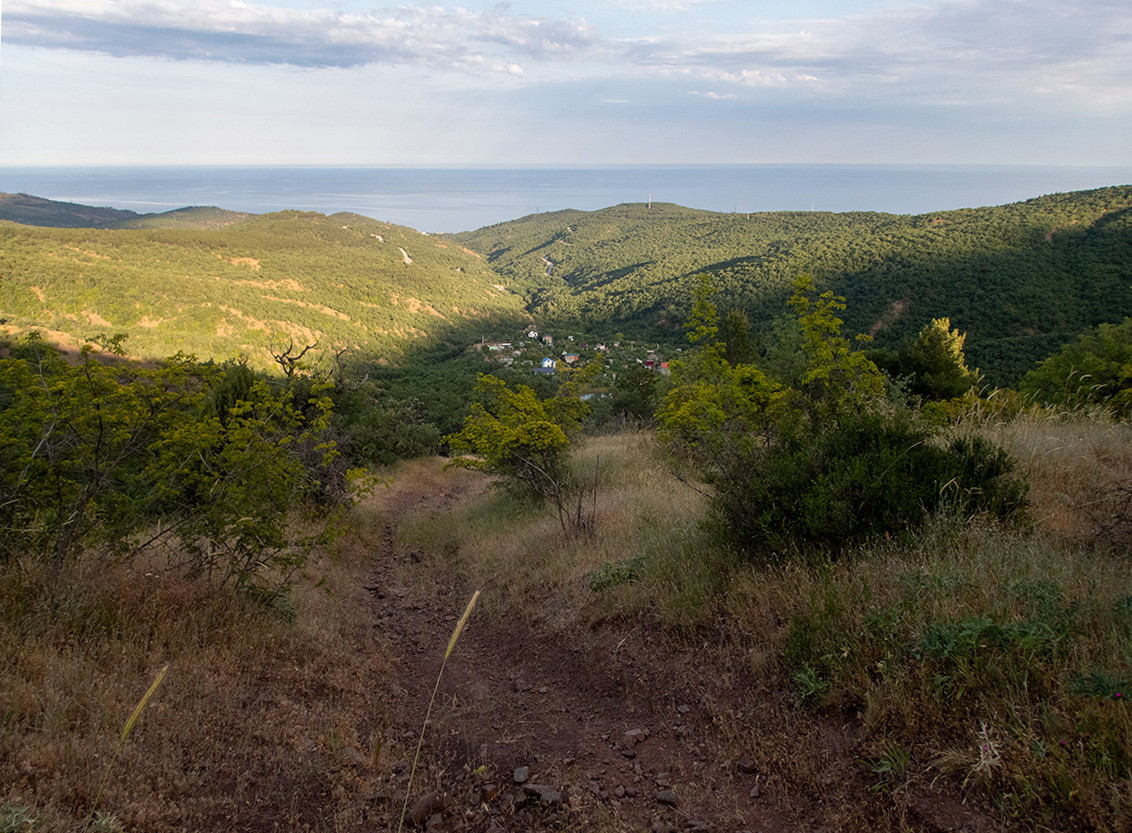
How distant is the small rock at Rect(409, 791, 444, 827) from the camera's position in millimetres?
2658

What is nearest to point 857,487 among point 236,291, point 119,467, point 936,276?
point 119,467

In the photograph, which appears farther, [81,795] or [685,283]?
[685,283]

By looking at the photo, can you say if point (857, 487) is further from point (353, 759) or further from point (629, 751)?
point (353, 759)

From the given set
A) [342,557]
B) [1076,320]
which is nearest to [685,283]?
[1076,320]

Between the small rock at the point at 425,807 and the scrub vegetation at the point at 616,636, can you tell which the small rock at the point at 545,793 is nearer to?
the scrub vegetation at the point at 616,636

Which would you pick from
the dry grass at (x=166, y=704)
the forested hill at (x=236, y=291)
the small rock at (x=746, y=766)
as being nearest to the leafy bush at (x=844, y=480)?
the small rock at (x=746, y=766)

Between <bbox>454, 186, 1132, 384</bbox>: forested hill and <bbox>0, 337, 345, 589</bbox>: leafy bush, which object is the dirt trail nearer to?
<bbox>0, 337, 345, 589</bbox>: leafy bush

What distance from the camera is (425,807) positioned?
2.70m

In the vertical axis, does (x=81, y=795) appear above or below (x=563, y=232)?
below

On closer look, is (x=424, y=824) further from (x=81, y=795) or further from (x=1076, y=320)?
(x=1076, y=320)

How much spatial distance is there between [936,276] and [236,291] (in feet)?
225

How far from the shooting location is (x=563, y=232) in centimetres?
17525

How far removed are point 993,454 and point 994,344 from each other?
4037cm

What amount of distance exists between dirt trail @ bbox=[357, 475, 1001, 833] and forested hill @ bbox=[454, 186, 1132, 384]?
19.0 ft
